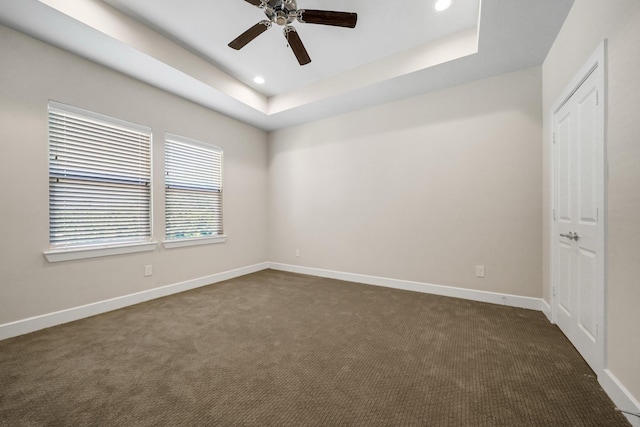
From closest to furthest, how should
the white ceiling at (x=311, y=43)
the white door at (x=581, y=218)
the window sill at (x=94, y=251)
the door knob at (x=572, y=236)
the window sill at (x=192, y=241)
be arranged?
the white door at (x=581, y=218) → the door knob at (x=572, y=236) → the white ceiling at (x=311, y=43) → the window sill at (x=94, y=251) → the window sill at (x=192, y=241)

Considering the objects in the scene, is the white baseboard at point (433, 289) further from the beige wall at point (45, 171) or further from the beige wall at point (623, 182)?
the beige wall at point (45, 171)

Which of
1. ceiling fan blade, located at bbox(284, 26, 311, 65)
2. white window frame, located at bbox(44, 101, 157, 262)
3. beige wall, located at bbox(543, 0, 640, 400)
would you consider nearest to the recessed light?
beige wall, located at bbox(543, 0, 640, 400)

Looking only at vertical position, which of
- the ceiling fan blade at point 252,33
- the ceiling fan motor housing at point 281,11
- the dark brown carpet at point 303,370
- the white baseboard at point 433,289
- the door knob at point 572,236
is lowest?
the dark brown carpet at point 303,370

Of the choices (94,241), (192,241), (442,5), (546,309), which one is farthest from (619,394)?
(94,241)

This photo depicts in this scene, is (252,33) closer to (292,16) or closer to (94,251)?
(292,16)

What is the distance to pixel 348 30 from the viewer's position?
2588 mm

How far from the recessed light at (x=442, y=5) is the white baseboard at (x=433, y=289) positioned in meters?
3.03

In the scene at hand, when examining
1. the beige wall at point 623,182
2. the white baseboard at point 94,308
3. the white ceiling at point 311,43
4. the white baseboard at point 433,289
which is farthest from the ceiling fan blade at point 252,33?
the white baseboard at point 433,289

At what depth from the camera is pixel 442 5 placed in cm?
225

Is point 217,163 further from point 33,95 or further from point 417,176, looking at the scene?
point 417,176

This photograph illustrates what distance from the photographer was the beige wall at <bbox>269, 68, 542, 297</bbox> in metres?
2.83

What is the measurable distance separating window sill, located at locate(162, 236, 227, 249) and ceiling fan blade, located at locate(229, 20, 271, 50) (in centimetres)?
254

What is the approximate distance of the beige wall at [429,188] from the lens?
112 inches

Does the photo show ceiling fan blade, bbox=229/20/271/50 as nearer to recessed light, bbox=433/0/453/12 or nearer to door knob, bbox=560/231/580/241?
recessed light, bbox=433/0/453/12
